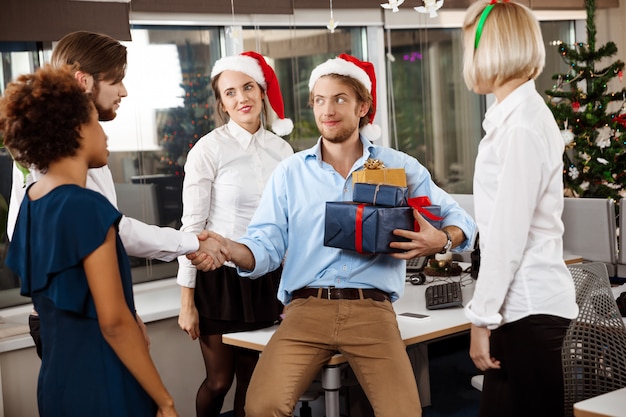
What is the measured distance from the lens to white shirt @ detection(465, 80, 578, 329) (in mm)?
1919

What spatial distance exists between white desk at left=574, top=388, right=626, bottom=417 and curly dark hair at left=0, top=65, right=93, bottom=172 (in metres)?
1.31

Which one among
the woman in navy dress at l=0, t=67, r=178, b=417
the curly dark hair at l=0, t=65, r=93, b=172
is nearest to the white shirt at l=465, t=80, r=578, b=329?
the woman in navy dress at l=0, t=67, r=178, b=417

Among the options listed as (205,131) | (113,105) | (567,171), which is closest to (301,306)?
(113,105)

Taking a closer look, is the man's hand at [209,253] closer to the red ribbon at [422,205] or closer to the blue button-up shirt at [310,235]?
the blue button-up shirt at [310,235]

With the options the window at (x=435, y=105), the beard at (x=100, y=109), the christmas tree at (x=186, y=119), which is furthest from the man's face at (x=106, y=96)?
the window at (x=435, y=105)

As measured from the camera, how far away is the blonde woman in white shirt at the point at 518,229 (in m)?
1.92

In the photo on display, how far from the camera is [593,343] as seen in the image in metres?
2.16

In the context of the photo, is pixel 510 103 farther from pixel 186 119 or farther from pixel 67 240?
pixel 186 119

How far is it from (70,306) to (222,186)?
1506mm

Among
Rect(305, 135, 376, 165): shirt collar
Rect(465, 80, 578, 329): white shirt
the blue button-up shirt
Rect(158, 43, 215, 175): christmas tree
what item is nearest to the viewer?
Rect(465, 80, 578, 329): white shirt

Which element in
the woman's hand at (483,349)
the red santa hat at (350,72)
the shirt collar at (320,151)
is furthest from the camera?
the red santa hat at (350,72)

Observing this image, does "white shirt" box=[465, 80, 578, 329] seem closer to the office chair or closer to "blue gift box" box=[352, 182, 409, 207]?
the office chair

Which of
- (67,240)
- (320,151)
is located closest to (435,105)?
(320,151)

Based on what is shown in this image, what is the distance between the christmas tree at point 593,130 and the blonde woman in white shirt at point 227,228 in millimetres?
2834
